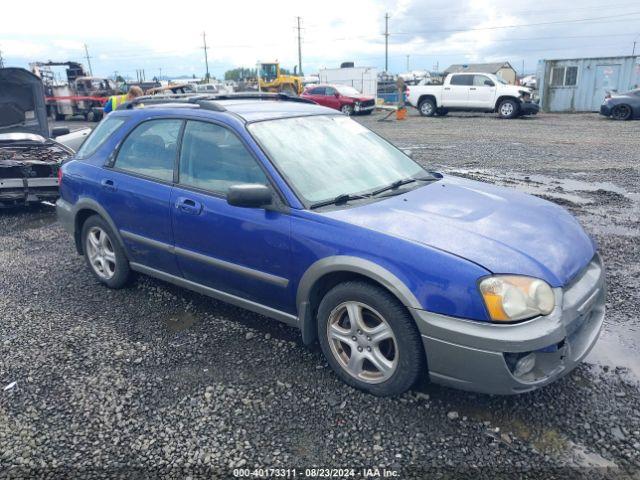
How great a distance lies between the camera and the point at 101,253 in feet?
15.6

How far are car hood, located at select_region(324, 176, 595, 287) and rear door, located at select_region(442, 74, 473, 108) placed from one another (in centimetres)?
2050

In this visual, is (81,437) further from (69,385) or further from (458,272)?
(458,272)

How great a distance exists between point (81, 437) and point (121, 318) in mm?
1493

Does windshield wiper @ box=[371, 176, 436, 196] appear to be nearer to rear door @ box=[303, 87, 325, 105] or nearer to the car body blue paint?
the car body blue paint

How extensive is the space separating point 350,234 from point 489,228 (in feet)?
2.67

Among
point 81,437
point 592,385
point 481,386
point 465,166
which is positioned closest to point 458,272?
point 481,386

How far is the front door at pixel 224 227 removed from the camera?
10.9ft

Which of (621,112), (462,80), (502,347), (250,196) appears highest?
(462,80)

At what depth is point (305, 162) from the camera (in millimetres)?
3553

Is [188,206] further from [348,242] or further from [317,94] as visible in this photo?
[317,94]

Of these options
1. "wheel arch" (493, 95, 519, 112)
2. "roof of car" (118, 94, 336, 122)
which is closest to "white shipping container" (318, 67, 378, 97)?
"wheel arch" (493, 95, 519, 112)

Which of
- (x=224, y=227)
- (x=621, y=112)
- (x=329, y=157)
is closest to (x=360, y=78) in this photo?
(x=621, y=112)

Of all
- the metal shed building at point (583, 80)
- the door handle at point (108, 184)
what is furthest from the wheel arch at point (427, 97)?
the door handle at point (108, 184)

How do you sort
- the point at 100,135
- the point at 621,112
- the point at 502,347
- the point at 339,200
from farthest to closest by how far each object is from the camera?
the point at 621,112, the point at 100,135, the point at 339,200, the point at 502,347
